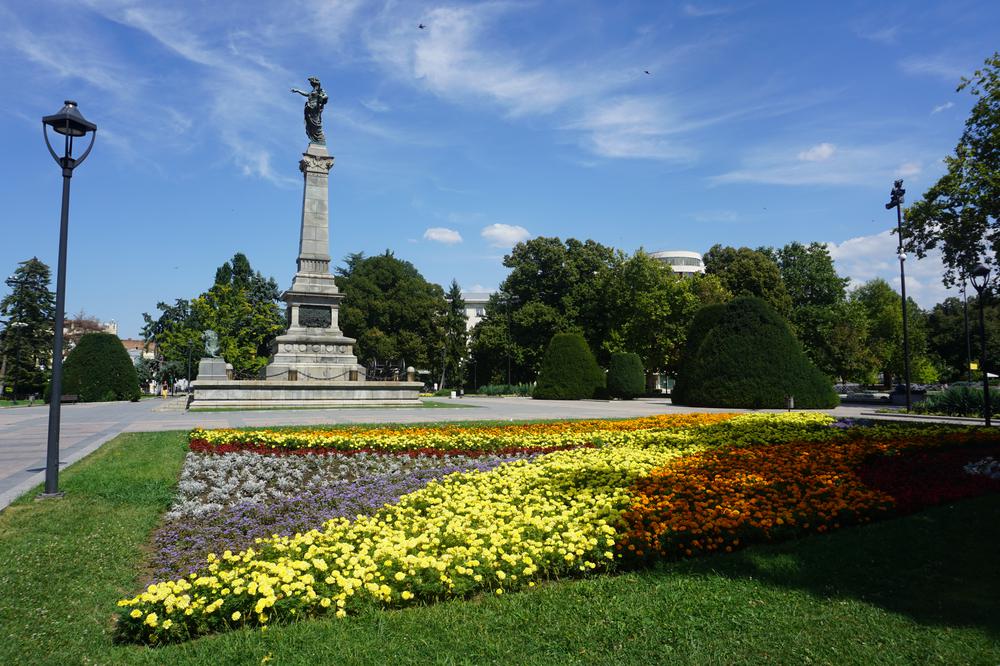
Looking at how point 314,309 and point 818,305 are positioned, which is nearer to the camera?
point 314,309

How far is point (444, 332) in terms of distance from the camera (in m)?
66.6

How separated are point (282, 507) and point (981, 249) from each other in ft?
98.0

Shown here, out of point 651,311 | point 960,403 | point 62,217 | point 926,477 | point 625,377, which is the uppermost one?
point 651,311

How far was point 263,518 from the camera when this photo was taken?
6.90 metres

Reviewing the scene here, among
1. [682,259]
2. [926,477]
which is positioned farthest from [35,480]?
[682,259]

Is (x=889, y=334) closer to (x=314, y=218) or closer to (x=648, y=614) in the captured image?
(x=314, y=218)

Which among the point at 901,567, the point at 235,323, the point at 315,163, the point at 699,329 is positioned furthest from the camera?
the point at 235,323

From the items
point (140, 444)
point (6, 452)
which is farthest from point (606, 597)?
point (6, 452)

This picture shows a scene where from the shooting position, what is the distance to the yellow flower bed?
Answer: 430cm

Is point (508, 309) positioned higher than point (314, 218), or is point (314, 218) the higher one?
point (314, 218)

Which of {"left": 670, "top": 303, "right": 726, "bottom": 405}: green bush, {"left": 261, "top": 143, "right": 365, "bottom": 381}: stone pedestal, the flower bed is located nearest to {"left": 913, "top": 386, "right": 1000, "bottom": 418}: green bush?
{"left": 670, "top": 303, "right": 726, "bottom": 405}: green bush

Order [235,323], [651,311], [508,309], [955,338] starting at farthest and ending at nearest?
1. [955,338]
2. [508,309]
3. [235,323]
4. [651,311]

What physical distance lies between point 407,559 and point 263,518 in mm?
2727

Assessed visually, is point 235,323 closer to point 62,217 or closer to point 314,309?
point 314,309
